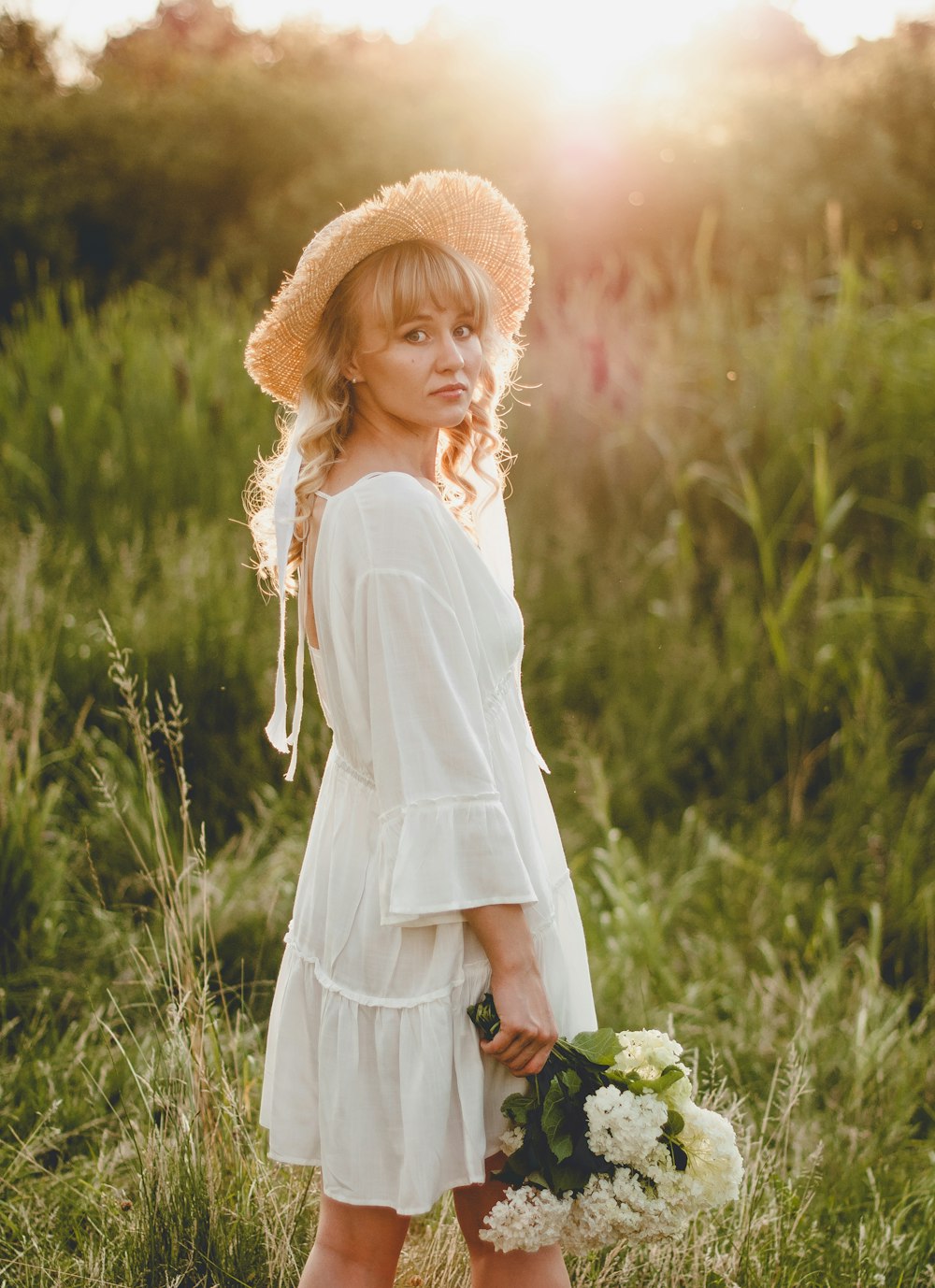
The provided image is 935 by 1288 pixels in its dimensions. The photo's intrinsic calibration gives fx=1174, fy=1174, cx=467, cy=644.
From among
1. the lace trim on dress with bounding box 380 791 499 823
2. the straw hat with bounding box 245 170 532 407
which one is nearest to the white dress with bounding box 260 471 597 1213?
the lace trim on dress with bounding box 380 791 499 823

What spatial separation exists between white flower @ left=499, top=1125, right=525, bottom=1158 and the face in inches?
38.9

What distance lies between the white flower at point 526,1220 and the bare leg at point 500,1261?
0.13m

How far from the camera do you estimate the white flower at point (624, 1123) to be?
142 centimetres

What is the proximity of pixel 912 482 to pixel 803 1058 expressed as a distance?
3.02 m

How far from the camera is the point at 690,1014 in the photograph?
2844 mm

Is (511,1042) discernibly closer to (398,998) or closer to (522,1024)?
(522,1024)

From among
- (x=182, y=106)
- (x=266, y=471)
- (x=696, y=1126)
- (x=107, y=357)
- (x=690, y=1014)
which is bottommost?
(x=690, y=1014)

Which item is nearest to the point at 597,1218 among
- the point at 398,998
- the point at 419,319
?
the point at 398,998

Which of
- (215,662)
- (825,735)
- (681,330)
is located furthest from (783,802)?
(681,330)

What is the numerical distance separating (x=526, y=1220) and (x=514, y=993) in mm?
264

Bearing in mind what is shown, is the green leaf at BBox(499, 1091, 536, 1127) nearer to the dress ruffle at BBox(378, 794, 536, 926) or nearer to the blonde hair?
the dress ruffle at BBox(378, 794, 536, 926)

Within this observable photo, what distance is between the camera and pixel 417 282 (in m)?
1.73

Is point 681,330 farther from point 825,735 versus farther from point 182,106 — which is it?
point 182,106

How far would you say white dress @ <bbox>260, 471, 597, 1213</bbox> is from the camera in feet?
4.93
